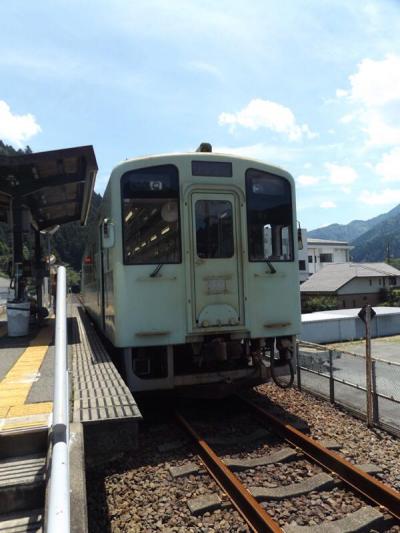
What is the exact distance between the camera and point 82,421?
3711 mm

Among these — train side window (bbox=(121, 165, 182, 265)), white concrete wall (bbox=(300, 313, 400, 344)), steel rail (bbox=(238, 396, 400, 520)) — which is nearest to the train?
train side window (bbox=(121, 165, 182, 265))

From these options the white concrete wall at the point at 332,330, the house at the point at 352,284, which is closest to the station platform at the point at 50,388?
the white concrete wall at the point at 332,330

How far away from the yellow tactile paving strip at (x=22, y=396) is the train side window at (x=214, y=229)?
2.70 meters

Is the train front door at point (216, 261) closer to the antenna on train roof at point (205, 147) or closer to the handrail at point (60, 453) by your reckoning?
the antenna on train roof at point (205, 147)

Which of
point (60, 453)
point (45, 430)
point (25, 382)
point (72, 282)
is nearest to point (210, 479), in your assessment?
point (45, 430)

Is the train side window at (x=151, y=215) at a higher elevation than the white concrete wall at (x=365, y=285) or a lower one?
higher

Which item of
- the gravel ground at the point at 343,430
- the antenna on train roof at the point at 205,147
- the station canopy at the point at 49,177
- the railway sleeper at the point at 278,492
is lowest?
the gravel ground at the point at 343,430

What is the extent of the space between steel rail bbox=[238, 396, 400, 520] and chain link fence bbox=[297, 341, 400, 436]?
1.62m

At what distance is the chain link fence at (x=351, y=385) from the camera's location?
21.3 feet

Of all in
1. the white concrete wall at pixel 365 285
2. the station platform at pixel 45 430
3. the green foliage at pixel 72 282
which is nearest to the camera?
the station platform at pixel 45 430

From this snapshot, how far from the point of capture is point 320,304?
114ft

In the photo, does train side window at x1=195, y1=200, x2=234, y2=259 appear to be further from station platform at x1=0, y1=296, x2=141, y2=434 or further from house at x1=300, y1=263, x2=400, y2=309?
house at x1=300, y1=263, x2=400, y2=309

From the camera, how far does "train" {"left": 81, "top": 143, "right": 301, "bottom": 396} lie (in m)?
5.90

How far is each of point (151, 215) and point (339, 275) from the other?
1398 inches
